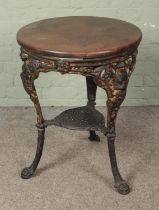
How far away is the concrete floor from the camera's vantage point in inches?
73.7

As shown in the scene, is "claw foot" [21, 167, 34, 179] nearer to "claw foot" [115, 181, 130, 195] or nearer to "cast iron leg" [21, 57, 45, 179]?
"cast iron leg" [21, 57, 45, 179]

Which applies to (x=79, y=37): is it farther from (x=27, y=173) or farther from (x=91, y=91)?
(x=27, y=173)

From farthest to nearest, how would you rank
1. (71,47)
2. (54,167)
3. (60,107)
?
(60,107) → (54,167) → (71,47)

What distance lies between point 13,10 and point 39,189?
121cm

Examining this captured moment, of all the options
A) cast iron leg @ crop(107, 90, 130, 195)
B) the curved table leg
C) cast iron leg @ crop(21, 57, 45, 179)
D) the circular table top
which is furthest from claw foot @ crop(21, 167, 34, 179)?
the circular table top

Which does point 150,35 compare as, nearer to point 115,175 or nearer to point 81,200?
point 115,175

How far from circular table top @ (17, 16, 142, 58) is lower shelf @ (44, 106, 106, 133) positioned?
0.44 m

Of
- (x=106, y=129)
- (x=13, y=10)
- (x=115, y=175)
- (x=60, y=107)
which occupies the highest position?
(x=13, y=10)

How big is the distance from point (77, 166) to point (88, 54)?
789mm

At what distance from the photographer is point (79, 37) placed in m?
1.72

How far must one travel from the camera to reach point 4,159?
220 centimetres

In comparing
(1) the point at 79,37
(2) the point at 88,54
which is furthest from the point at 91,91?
(2) the point at 88,54

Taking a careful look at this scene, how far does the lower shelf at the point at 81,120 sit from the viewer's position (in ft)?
6.31

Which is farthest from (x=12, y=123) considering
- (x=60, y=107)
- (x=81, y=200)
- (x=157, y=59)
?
(x=157, y=59)
